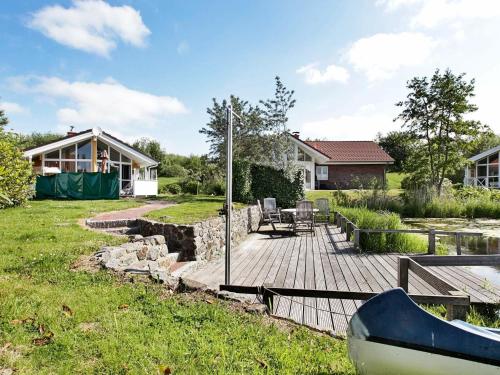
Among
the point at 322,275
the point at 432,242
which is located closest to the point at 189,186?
the point at 432,242

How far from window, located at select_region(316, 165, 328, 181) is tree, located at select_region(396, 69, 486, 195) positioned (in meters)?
12.4

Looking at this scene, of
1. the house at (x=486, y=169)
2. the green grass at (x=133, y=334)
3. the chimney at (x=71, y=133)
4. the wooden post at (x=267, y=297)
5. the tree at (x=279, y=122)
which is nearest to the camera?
the green grass at (x=133, y=334)

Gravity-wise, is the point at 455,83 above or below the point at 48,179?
above

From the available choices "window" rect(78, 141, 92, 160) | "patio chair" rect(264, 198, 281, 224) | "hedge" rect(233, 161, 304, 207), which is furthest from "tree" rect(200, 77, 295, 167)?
"window" rect(78, 141, 92, 160)

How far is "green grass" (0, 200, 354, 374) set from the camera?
2.47 m

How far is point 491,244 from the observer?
10125 millimetres

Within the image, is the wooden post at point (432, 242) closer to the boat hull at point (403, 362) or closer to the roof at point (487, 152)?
the boat hull at point (403, 362)

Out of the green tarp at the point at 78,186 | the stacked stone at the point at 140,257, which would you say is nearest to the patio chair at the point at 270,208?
the stacked stone at the point at 140,257

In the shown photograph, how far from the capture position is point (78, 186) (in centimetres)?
1888

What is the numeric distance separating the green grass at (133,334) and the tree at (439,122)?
62.7 ft

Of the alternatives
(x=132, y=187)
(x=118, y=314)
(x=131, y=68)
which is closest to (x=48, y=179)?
(x=132, y=187)

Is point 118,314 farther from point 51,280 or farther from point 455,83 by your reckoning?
point 455,83

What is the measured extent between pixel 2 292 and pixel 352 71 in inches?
465

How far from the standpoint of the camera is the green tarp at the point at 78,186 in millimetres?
18672
